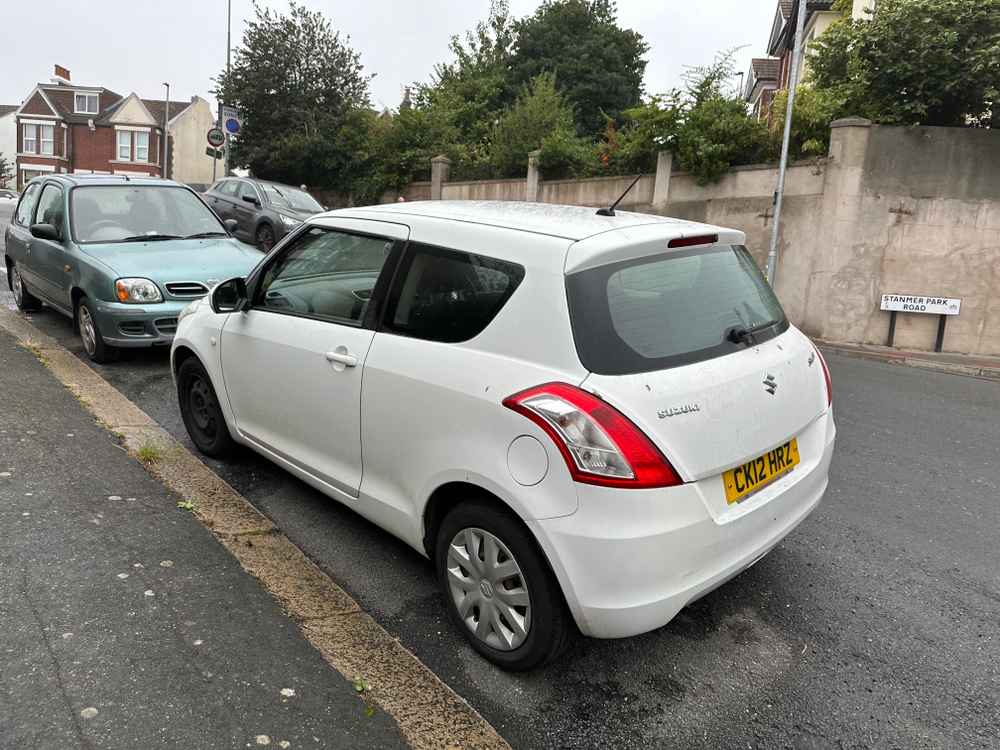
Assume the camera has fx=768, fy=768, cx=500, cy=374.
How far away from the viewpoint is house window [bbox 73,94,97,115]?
57.1 m

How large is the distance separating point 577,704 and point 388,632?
2.63 ft

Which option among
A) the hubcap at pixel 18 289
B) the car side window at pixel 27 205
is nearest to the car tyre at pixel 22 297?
the hubcap at pixel 18 289

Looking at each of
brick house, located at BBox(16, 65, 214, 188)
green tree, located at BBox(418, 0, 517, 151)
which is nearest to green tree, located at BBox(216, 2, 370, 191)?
green tree, located at BBox(418, 0, 517, 151)

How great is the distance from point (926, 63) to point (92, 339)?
37.1 ft

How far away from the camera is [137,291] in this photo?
6.49m

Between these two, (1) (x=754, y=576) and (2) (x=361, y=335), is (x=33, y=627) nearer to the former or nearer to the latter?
(2) (x=361, y=335)

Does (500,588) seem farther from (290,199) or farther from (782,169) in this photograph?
(290,199)

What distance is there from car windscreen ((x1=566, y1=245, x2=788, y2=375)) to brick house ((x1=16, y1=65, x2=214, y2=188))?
58834 mm

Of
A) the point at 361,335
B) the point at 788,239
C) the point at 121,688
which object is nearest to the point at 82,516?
Answer: the point at 121,688

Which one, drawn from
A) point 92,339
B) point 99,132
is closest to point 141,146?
point 99,132

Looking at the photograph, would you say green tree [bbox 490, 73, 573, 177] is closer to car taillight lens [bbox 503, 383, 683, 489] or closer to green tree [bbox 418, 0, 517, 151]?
green tree [bbox 418, 0, 517, 151]

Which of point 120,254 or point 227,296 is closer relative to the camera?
point 227,296

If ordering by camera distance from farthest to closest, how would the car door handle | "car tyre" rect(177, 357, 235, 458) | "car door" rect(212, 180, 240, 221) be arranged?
1. "car door" rect(212, 180, 240, 221)
2. "car tyre" rect(177, 357, 235, 458)
3. the car door handle

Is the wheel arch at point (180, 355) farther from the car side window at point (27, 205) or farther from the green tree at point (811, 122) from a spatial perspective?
the green tree at point (811, 122)
